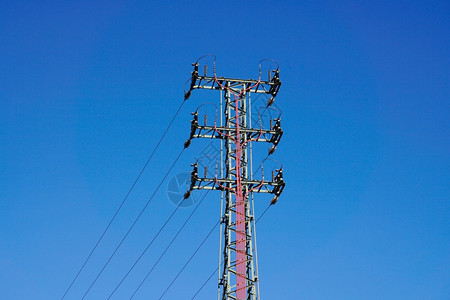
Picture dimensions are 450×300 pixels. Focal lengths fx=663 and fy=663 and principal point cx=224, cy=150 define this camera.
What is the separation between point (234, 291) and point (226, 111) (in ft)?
27.5

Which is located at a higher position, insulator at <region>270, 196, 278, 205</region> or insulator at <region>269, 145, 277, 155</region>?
insulator at <region>269, 145, 277, 155</region>

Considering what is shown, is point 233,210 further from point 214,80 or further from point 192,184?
point 214,80

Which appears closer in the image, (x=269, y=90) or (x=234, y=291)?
(x=234, y=291)

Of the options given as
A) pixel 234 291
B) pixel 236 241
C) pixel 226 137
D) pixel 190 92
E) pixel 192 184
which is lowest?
pixel 234 291

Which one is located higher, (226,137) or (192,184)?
(226,137)

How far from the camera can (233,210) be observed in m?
27.7

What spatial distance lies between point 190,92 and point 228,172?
15.2ft

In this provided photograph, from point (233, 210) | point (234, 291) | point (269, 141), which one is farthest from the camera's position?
point (269, 141)

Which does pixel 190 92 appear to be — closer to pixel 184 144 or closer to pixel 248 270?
pixel 184 144

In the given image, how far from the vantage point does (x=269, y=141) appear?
2958 centimetres

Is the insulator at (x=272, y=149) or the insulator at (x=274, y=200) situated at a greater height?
the insulator at (x=272, y=149)

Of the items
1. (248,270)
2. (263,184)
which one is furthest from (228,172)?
(248,270)

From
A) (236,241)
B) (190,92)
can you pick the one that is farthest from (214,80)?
(236,241)

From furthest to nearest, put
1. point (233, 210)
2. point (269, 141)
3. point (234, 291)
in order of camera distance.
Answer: point (269, 141) → point (233, 210) → point (234, 291)
